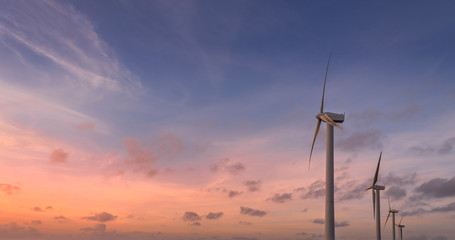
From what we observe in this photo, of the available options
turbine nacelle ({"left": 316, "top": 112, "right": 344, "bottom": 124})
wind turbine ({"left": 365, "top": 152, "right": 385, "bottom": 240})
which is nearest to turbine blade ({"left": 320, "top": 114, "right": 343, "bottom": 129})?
turbine nacelle ({"left": 316, "top": 112, "right": 344, "bottom": 124})

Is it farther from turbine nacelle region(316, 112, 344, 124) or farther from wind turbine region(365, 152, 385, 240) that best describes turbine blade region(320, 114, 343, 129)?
wind turbine region(365, 152, 385, 240)

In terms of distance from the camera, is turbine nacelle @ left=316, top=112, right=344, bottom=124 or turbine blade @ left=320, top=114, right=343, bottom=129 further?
turbine nacelle @ left=316, top=112, right=344, bottom=124

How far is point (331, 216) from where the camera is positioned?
2886 inches

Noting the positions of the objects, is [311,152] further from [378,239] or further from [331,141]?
[378,239]

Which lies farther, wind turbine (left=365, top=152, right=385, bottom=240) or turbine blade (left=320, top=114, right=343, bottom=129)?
wind turbine (left=365, top=152, right=385, bottom=240)

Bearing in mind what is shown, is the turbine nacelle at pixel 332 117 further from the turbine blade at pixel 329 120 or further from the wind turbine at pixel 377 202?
the wind turbine at pixel 377 202

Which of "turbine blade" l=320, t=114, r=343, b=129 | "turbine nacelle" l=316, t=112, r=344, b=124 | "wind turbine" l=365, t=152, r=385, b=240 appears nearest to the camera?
"turbine blade" l=320, t=114, r=343, b=129

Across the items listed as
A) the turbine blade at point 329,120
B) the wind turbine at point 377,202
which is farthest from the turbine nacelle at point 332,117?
the wind turbine at point 377,202

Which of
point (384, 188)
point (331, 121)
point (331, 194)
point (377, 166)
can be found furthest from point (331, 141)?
point (384, 188)

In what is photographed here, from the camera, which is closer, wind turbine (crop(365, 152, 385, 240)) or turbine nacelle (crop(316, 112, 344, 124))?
turbine nacelle (crop(316, 112, 344, 124))

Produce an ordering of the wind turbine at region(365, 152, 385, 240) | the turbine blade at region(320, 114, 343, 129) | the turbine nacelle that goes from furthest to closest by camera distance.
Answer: the wind turbine at region(365, 152, 385, 240), the turbine nacelle, the turbine blade at region(320, 114, 343, 129)

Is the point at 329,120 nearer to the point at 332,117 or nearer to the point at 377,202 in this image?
the point at 332,117

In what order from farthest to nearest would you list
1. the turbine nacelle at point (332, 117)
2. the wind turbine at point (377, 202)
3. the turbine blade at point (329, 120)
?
the wind turbine at point (377, 202)
the turbine nacelle at point (332, 117)
the turbine blade at point (329, 120)

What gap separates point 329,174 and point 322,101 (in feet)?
71.9
